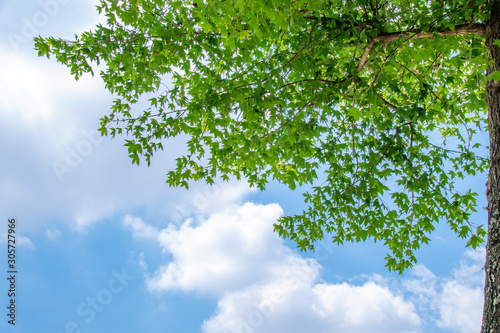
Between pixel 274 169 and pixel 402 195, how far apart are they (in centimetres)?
A: 270

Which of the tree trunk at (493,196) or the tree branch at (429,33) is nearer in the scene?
the tree trunk at (493,196)

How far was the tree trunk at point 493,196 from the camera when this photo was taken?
3619 mm

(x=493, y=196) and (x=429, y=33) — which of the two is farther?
(x=429, y=33)

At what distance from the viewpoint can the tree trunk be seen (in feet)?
11.9

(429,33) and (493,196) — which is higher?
(429,33)

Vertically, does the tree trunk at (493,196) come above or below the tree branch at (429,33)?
below

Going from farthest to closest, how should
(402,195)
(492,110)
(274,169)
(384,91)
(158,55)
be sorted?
(384,91), (274,169), (402,195), (158,55), (492,110)

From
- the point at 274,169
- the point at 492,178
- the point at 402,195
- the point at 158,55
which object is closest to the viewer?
the point at 492,178

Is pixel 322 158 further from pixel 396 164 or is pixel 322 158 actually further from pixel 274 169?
pixel 274 169

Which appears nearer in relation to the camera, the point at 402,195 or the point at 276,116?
the point at 276,116

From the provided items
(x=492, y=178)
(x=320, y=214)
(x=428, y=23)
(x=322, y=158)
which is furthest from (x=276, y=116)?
(x=492, y=178)

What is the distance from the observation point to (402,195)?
5891 millimetres

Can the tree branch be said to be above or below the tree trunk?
above

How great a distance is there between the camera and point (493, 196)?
14.3 feet
